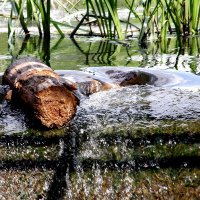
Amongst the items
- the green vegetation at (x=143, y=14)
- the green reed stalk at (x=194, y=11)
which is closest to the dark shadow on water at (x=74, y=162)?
the green vegetation at (x=143, y=14)

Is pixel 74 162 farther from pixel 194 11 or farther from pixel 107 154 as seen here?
pixel 194 11

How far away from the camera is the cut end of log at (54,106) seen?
1.78 metres

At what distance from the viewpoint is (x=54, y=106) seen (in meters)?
1.79

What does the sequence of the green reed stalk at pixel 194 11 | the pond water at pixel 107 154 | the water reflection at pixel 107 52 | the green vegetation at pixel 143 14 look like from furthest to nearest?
1. the green reed stalk at pixel 194 11
2. the green vegetation at pixel 143 14
3. the water reflection at pixel 107 52
4. the pond water at pixel 107 154

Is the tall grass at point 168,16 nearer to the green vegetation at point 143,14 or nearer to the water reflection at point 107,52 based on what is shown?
the green vegetation at point 143,14

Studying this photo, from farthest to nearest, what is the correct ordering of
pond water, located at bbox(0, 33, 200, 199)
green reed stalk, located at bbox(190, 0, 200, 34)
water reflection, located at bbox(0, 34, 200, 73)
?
green reed stalk, located at bbox(190, 0, 200, 34) → water reflection, located at bbox(0, 34, 200, 73) → pond water, located at bbox(0, 33, 200, 199)

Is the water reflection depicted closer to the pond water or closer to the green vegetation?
the green vegetation

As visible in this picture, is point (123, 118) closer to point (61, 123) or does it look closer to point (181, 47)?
point (61, 123)

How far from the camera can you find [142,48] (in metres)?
4.20

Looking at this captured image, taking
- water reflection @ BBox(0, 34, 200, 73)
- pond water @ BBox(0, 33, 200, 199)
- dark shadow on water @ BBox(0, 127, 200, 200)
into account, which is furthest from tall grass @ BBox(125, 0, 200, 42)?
dark shadow on water @ BBox(0, 127, 200, 200)

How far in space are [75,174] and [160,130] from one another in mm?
308

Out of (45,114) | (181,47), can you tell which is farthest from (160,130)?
(181,47)

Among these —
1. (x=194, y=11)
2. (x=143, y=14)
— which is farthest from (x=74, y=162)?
(x=194, y=11)

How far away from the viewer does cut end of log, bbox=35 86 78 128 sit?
1784 mm
